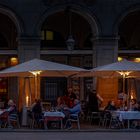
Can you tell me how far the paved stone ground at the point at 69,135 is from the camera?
24.5m

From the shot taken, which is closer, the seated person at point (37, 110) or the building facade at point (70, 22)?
the seated person at point (37, 110)

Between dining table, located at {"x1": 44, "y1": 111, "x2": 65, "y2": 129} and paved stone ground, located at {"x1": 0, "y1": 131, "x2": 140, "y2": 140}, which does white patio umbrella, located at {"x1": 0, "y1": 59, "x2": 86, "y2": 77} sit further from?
paved stone ground, located at {"x1": 0, "y1": 131, "x2": 140, "y2": 140}

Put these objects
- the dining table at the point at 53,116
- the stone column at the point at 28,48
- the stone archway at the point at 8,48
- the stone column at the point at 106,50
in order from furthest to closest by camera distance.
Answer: the stone archway at the point at 8,48, the stone column at the point at 106,50, the stone column at the point at 28,48, the dining table at the point at 53,116

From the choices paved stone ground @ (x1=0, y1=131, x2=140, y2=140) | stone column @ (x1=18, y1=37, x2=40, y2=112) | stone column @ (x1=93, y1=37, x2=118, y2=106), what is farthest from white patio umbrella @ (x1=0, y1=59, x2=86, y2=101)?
stone column @ (x1=93, y1=37, x2=118, y2=106)

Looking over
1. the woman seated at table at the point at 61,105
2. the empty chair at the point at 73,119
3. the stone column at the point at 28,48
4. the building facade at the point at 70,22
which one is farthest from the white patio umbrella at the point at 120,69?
the stone column at the point at 28,48

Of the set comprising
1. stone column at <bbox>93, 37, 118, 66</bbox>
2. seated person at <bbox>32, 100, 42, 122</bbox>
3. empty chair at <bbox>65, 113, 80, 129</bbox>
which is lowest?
empty chair at <bbox>65, 113, 80, 129</bbox>

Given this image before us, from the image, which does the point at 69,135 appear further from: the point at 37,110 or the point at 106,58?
the point at 106,58

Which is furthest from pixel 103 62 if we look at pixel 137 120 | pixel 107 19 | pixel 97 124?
pixel 137 120

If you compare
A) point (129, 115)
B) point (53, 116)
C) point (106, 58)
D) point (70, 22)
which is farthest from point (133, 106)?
point (70, 22)

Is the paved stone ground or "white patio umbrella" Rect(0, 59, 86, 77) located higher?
"white patio umbrella" Rect(0, 59, 86, 77)

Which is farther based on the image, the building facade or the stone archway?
the stone archway

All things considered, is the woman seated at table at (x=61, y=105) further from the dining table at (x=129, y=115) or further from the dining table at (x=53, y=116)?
the dining table at (x=129, y=115)

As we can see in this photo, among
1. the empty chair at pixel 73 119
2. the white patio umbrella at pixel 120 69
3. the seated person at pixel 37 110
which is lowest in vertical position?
the empty chair at pixel 73 119

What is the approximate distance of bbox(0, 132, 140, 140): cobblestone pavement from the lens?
24.5m
